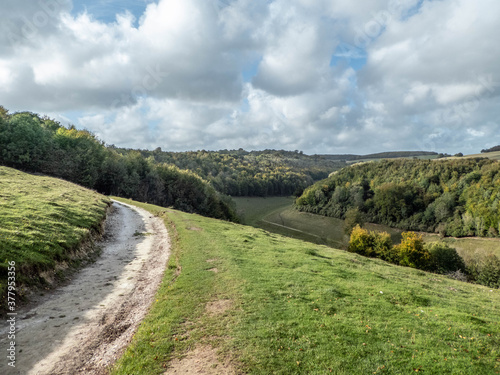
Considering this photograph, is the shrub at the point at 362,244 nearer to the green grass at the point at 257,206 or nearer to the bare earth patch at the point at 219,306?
the bare earth patch at the point at 219,306

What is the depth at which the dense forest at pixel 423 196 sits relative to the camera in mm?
96125

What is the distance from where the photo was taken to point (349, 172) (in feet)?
526

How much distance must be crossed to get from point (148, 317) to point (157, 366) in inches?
133

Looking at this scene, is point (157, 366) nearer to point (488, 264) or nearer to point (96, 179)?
point (488, 264)

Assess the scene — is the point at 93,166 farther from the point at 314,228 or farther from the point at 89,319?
the point at 314,228

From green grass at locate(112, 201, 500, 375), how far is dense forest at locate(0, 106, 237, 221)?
2525 inches

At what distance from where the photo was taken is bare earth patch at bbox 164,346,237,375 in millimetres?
7559

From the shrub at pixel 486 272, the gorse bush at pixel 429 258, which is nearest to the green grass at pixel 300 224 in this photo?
the gorse bush at pixel 429 258

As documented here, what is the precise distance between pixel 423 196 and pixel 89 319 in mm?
135968

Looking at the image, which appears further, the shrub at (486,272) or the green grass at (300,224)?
the green grass at (300,224)

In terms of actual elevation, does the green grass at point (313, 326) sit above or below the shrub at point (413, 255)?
above

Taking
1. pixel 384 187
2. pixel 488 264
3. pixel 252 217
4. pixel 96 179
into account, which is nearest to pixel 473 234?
pixel 384 187

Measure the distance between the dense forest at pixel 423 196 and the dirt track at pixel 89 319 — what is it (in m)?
111

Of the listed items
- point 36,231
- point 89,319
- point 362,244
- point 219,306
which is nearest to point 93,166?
point 36,231
